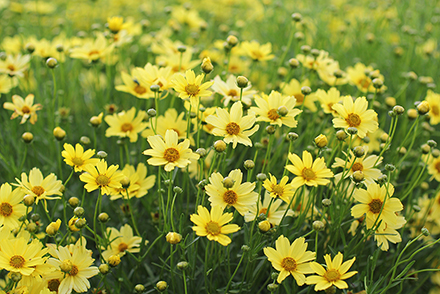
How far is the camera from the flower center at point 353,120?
167 cm

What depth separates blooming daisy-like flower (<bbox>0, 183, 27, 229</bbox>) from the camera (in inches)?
63.0

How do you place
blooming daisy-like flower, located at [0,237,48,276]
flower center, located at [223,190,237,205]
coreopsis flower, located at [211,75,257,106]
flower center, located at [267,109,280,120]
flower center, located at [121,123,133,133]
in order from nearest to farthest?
blooming daisy-like flower, located at [0,237,48,276], flower center, located at [223,190,237,205], flower center, located at [267,109,280,120], coreopsis flower, located at [211,75,257,106], flower center, located at [121,123,133,133]

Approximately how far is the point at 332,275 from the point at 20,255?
3.81ft

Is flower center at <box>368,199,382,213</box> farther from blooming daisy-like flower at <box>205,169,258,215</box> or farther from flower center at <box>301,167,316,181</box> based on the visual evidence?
blooming daisy-like flower at <box>205,169,258,215</box>

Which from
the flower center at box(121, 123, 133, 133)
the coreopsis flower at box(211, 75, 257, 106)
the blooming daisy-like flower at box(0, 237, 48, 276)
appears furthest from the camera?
the flower center at box(121, 123, 133, 133)

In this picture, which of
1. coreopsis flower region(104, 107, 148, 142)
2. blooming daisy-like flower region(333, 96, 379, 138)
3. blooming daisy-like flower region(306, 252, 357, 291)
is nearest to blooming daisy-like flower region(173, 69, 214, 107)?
coreopsis flower region(104, 107, 148, 142)

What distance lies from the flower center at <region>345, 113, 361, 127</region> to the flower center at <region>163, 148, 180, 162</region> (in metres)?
0.75

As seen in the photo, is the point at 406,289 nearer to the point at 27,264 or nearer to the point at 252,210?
the point at 252,210

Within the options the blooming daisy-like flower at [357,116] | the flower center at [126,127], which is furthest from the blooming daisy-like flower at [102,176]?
the blooming daisy-like flower at [357,116]

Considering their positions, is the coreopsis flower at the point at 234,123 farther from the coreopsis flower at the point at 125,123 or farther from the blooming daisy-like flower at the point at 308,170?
the coreopsis flower at the point at 125,123

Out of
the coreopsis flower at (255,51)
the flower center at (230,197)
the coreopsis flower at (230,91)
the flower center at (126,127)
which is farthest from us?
the coreopsis flower at (255,51)

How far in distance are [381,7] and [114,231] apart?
3.80 metres

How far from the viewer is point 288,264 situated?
1461 millimetres

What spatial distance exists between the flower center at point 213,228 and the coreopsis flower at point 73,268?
47cm
